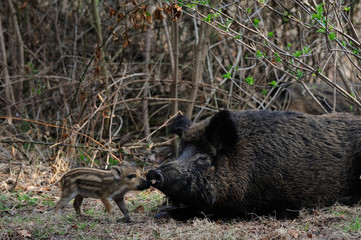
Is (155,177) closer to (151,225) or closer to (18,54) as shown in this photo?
(151,225)

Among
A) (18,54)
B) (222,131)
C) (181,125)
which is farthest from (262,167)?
(18,54)

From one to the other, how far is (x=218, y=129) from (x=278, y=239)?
4.89ft

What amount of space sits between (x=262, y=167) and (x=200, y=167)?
67cm

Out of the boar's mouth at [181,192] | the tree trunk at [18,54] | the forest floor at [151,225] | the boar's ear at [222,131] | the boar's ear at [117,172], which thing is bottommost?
the forest floor at [151,225]

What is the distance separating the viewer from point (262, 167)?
5441mm

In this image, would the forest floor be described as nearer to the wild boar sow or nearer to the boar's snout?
the wild boar sow

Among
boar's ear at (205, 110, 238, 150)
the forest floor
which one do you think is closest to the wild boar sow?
boar's ear at (205, 110, 238, 150)

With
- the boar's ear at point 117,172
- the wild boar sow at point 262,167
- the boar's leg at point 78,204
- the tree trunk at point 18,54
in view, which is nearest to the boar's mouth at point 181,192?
the wild boar sow at point 262,167

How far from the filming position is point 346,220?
15.6ft

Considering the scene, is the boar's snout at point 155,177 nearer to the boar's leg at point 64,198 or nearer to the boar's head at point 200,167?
the boar's head at point 200,167

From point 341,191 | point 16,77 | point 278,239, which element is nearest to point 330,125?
point 341,191

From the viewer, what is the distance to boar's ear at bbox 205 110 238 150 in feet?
17.5

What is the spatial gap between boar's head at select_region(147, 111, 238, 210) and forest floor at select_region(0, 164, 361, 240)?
0.86 feet

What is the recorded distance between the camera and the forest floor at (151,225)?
445cm
